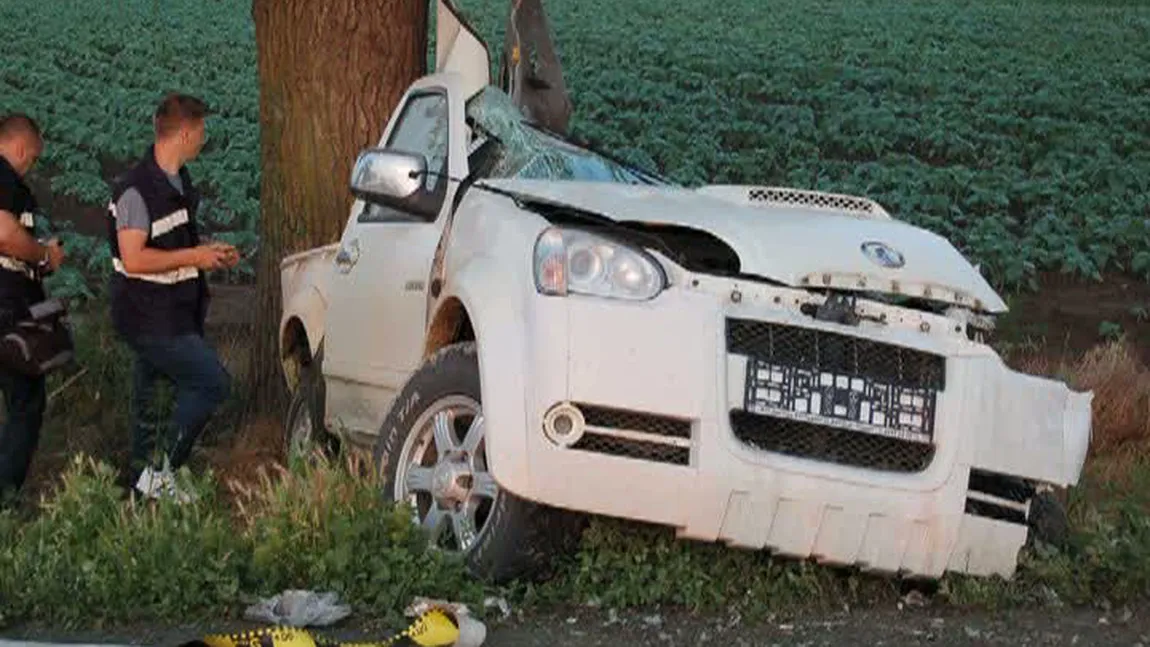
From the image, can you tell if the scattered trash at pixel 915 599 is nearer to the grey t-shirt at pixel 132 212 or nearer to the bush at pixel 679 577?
the bush at pixel 679 577

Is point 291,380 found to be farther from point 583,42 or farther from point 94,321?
point 583,42

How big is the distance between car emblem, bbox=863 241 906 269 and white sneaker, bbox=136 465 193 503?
7.19ft

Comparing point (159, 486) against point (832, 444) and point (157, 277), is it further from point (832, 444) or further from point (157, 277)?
point (832, 444)

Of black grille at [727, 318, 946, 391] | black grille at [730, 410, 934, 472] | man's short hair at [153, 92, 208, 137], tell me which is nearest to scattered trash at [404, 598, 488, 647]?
black grille at [730, 410, 934, 472]

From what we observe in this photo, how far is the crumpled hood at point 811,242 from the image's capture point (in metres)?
6.47

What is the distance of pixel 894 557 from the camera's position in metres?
6.36

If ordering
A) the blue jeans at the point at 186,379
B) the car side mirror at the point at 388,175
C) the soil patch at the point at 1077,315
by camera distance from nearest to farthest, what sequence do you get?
the car side mirror at the point at 388,175 < the blue jeans at the point at 186,379 < the soil patch at the point at 1077,315

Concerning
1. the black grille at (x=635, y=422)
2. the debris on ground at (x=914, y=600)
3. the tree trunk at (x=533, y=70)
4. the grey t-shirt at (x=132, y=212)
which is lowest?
the debris on ground at (x=914, y=600)

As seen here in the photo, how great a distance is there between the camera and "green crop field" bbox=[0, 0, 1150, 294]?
1892 cm

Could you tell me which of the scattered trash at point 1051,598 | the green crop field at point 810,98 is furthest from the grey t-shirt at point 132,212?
the green crop field at point 810,98

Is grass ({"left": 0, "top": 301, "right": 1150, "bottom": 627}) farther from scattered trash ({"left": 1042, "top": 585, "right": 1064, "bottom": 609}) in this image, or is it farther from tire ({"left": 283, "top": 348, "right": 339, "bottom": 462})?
tire ({"left": 283, "top": 348, "right": 339, "bottom": 462})

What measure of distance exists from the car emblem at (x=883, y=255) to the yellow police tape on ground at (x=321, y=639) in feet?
5.65

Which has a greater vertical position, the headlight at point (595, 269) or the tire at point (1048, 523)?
the headlight at point (595, 269)

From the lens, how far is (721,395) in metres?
6.20
